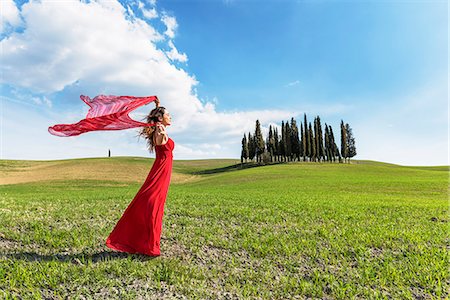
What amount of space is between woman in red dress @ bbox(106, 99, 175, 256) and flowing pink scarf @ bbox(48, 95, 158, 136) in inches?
15.6

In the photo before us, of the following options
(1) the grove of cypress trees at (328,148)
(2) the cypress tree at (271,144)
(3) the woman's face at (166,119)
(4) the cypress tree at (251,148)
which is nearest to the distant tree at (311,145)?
(1) the grove of cypress trees at (328,148)

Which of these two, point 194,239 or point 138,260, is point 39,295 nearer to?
point 138,260

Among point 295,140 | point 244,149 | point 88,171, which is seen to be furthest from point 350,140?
point 88,171

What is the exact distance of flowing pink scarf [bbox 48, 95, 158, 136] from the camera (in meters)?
6.79

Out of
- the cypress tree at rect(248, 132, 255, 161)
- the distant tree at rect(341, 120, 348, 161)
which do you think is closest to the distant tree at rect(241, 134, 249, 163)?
the cypress tree at rect(248, 132, 255, 161)

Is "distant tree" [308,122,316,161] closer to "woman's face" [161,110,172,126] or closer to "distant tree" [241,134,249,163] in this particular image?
"distant tree" [241,134,249,163]

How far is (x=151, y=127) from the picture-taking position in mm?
7070

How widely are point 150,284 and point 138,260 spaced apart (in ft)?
3.72

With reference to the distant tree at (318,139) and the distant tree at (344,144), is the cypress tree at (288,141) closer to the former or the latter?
the distant tree at (318,139)

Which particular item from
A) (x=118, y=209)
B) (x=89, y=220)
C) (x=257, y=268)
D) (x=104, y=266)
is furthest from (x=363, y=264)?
(x=118, y=209)

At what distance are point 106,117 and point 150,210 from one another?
2.42 metres

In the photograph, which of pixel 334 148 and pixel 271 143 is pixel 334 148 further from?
pixel 271 143

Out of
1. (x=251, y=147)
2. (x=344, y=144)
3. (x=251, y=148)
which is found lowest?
(x=251, y=148)

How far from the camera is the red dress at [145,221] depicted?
677 cm
